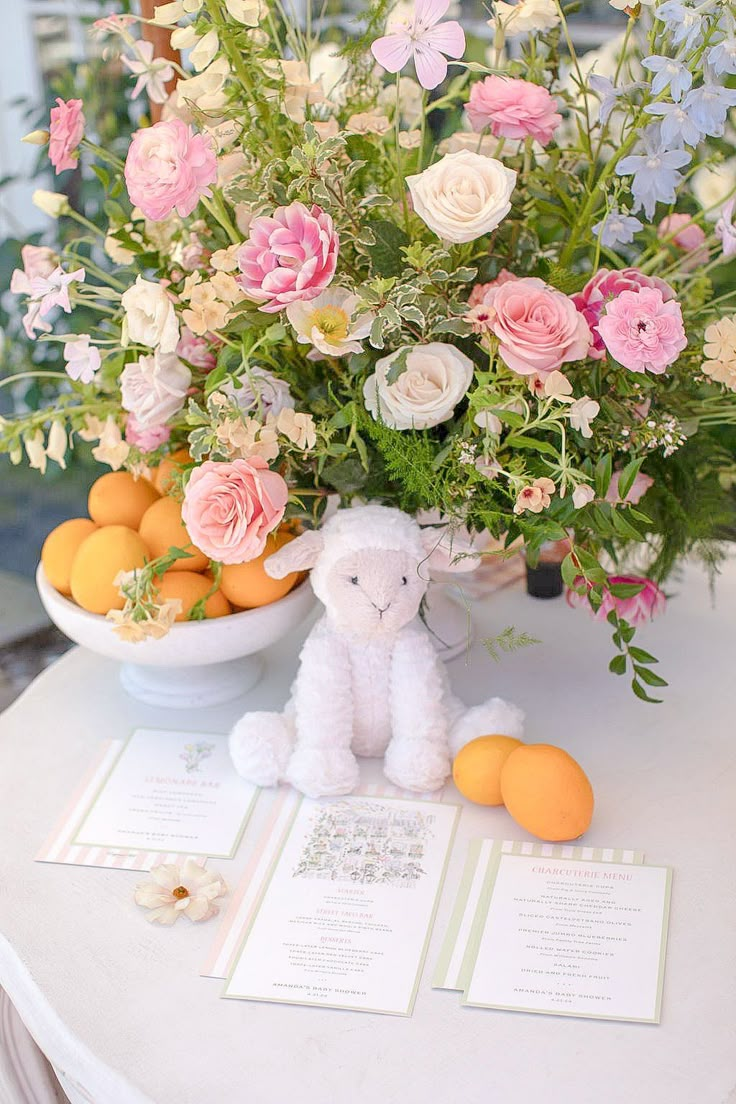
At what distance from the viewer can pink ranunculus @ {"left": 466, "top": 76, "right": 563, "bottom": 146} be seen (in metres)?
1.05

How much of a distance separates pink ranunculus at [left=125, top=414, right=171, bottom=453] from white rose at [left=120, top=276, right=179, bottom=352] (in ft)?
0.39

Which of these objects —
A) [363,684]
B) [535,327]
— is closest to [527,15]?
[535,327]

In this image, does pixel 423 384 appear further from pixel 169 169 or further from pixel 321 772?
pixel 321 772

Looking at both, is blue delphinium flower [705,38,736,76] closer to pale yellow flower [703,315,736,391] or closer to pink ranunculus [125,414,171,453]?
pale yellow flower [703,315,736,391]

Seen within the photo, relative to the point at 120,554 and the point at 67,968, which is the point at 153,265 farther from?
the point at 67,968

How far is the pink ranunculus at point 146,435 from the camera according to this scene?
3.81 ft

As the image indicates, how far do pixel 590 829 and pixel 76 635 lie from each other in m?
A: 0.55

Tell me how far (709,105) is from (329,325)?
0.36 metres

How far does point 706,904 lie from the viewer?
985 mm

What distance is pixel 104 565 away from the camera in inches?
46.0

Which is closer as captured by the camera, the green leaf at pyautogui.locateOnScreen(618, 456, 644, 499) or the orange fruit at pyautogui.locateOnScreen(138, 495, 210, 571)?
the green leaf at pyautogui.locateOnScreen(618, 456, 644, 499)

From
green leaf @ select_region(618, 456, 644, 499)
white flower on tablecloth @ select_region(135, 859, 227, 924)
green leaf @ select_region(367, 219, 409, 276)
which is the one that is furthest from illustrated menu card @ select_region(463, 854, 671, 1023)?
green leaf @ select_region(367, 219, 409, 276)

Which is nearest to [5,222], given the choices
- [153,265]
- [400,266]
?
[153,265]

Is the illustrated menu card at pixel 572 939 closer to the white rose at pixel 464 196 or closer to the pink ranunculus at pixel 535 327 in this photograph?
the pink ranunculus at pixel 535 327
